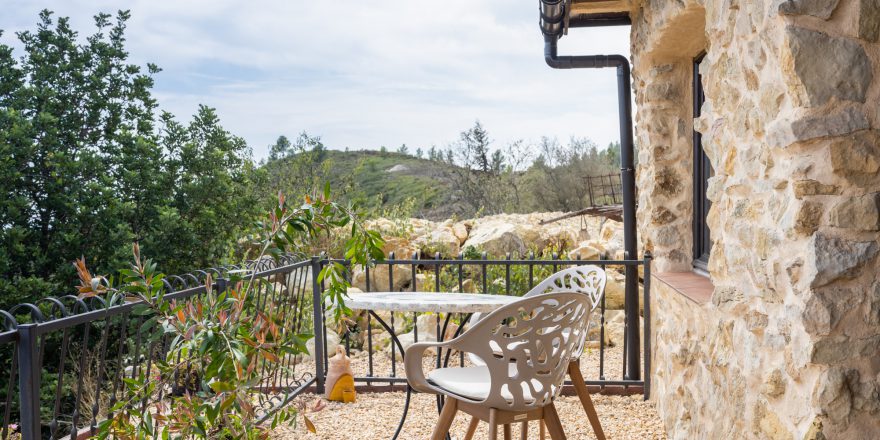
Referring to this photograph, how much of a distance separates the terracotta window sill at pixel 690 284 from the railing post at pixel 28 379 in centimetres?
224

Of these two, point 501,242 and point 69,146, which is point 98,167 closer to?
point 69,146

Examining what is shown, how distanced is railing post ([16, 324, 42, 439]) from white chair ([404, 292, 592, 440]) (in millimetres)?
1080

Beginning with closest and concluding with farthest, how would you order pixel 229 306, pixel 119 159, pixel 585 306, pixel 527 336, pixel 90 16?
pixel 229 306 → pixel 527 336 → pixel 585 306 → pixel 119 159 → pixel 90 16

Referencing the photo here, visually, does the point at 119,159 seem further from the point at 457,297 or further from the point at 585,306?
the point at 585,306

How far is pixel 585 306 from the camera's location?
222 cm

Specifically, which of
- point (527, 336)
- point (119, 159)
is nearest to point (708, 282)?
point (527, 336)

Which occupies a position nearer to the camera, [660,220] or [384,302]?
[384,302]

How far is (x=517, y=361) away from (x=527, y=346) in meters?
0.06

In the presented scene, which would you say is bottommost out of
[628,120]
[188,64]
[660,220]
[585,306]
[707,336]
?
A: [707,336]

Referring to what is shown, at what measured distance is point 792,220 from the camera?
64.2 inches

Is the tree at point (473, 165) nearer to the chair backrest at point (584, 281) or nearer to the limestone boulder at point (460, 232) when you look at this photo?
the limestone boulder at point (460, 232)

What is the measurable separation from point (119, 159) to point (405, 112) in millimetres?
13049

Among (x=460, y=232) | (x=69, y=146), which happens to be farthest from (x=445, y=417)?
(x=69, y=146)

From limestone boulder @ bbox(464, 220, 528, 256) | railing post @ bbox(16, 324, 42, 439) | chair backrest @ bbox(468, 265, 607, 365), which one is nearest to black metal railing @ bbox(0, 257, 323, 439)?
railing post @ bbox(16, 324, 42, 439)
